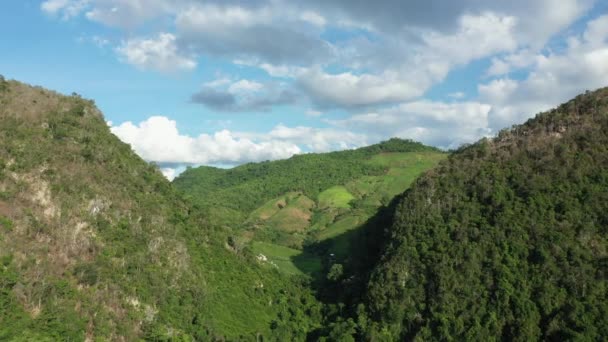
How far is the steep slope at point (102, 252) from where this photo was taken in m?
55.1

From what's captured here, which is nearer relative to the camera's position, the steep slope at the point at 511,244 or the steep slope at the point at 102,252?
the steep slope at the point at 102,252

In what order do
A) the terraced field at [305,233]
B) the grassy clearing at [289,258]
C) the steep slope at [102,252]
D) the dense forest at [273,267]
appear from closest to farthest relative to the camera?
1. the steep slope at [102,252]
2. the dense forest at [273,267]
3. the grassy clearing at [289,258]
4. the terraced field at [305,233]

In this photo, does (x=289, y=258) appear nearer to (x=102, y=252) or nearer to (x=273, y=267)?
(x=273, y=267)

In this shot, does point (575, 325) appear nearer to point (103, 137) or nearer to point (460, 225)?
point (460, 225)

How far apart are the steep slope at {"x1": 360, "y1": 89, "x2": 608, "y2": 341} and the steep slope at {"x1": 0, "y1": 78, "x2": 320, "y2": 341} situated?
67.1 ft

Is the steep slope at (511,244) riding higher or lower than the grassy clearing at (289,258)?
higher

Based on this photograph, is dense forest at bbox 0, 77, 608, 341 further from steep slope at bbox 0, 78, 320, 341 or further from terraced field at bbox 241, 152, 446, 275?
terraced field at bbox 241, 152, 446, 275

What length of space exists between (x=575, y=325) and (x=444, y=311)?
1754 cm

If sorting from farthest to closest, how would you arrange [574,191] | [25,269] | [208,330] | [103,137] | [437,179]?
1. [437,179]
2. [103,137]
3. [574,191]
4. [208,330]
5. [25,269]

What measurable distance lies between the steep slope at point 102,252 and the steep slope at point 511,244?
67.1 ft

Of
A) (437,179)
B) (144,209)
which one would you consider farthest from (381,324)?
(144,209)

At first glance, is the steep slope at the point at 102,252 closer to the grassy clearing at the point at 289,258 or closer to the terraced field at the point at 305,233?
the grassy clearing at the point at 289,258

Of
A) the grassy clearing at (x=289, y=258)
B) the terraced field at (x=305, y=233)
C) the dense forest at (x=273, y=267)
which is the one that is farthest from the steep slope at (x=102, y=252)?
the terraced field at (x=305, y=233)

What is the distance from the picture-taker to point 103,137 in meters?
86.1
